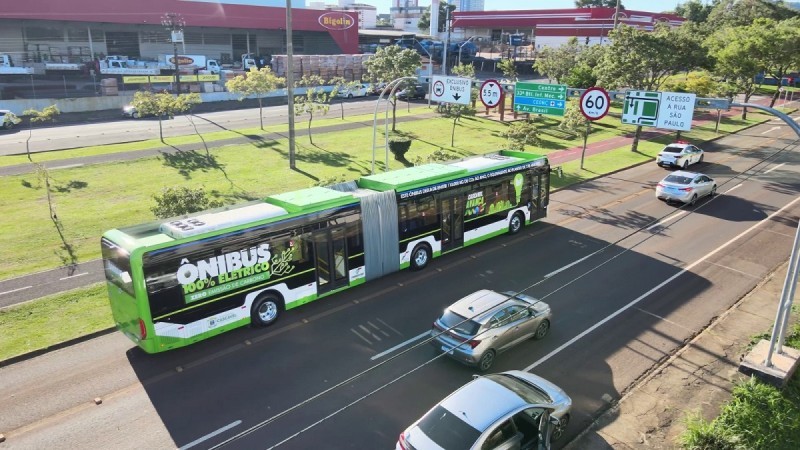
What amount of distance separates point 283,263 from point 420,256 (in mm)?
5834

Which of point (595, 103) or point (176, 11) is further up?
point (176, 11)

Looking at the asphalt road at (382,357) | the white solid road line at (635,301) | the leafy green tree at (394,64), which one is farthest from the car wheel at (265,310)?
the leafy green tree at (394,64)

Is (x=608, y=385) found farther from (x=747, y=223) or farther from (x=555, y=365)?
(x=747, y=223)

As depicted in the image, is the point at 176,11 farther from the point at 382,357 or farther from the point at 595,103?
the point at 382,357

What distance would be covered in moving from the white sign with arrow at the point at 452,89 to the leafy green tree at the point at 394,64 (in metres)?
14.9

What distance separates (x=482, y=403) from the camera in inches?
412

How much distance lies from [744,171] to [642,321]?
86.9 ft

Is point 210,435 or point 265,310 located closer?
point 210,435

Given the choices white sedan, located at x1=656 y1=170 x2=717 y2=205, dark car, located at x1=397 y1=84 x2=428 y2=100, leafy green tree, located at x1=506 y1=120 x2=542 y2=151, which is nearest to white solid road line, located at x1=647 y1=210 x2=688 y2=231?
white sedan, located at x1=656 y1=170 x2=717 y2=205

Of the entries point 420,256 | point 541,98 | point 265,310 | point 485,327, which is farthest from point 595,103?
point 265,310

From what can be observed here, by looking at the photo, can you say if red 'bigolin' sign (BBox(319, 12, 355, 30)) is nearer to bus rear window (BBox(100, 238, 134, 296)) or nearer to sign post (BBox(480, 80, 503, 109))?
sign post (BBox(480, 80, 503, 109))

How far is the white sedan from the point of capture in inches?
1117

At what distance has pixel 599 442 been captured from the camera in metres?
11.6

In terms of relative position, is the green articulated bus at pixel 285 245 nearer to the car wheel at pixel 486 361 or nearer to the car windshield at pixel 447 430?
the car wheel at pixel 486 361
